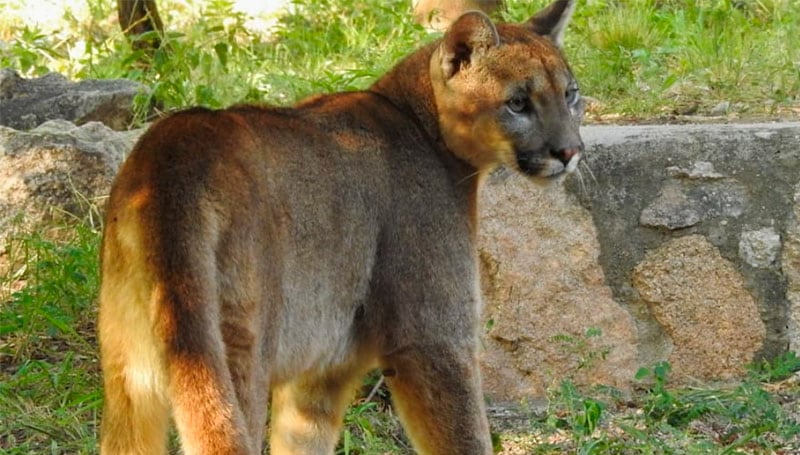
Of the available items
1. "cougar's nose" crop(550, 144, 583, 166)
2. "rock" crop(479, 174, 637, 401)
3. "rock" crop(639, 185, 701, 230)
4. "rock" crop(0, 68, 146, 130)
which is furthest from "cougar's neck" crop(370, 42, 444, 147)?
"rock" crop(0, 68, 146, 130)

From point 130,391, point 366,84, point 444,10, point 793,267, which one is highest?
point 130,391

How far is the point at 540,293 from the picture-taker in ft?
21.9

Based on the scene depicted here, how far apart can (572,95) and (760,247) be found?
165 centimetres

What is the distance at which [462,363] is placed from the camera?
16.4 feet

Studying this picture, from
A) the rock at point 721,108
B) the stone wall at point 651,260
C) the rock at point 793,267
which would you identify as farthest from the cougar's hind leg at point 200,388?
the rock at point 721,108

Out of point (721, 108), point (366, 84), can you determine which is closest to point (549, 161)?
point (721, 108)

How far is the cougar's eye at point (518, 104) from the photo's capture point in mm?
5316

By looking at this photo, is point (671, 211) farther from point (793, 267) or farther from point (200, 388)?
point (200, 388)

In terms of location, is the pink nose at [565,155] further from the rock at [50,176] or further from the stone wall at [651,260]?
the rock at [50,176]

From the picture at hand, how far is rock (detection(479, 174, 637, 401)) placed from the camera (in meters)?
6.65

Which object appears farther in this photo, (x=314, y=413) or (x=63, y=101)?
(x=63, y=101)

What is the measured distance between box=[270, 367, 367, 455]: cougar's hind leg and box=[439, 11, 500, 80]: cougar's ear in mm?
1286

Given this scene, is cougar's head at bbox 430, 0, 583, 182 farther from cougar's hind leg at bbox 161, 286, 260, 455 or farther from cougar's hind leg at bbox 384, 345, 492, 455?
cougar's hind leg at bbox 161, 286, 260, 455

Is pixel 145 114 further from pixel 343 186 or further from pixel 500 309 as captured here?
pixel 343 186
